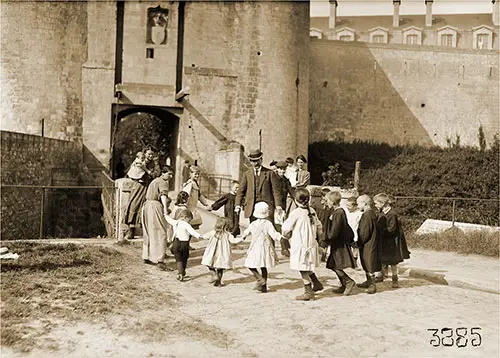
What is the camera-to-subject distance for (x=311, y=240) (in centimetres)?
738

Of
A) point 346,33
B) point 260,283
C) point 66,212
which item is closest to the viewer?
point 260,283

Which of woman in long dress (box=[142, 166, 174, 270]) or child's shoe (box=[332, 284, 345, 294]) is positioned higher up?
woman in long dress (box=[142, 166, 174, 270])

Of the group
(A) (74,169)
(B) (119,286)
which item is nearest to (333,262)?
(B) (119,286)

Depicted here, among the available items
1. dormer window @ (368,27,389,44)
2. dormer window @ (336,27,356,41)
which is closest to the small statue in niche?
dormer window @ (336,27,356,41)

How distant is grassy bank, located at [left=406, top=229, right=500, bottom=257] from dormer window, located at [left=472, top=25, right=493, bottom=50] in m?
52.6

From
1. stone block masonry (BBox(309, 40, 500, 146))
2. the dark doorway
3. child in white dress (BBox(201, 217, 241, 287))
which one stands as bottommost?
child in white dress (BBox(201, 217, 241, 287))

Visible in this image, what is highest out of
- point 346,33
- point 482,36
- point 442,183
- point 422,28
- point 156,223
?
point 422,28

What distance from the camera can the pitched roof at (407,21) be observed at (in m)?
62.3

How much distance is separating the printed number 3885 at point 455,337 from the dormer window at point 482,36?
5974 cm

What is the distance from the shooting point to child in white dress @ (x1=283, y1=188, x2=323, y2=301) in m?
7.28

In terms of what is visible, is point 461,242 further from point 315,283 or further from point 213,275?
point 213,275

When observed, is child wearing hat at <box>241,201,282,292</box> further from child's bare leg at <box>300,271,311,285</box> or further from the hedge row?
the hedge row

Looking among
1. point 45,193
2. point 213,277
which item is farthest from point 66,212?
point 213,277

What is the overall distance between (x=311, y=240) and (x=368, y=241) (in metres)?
1.03
